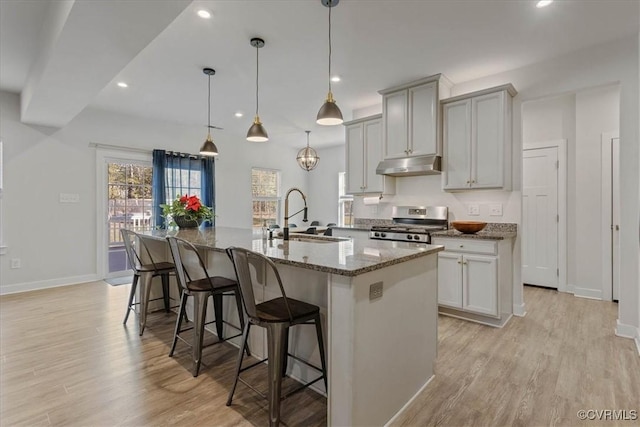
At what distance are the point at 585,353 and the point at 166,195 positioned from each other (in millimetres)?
5883

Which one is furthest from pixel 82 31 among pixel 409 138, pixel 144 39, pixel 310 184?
pixel 310 184

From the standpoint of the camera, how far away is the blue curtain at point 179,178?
5508 millimetres

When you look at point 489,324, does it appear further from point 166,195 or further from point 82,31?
point 166,195

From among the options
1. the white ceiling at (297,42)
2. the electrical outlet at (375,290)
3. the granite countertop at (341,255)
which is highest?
the white ceiling at (297,42)

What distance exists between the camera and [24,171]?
14.7 ft

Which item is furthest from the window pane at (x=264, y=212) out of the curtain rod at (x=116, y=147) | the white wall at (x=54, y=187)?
the curtain rod at (x=116, y=147)

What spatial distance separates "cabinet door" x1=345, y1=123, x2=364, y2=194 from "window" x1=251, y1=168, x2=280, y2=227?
117 inches

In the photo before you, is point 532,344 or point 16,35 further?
point 16,35

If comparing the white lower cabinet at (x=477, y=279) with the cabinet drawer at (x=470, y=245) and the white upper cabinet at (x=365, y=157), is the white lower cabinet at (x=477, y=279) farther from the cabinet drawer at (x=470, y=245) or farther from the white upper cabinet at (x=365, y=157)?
the white upper cabinet at (x=365, y=157)

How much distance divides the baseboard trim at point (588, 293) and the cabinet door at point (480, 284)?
2.00 metres

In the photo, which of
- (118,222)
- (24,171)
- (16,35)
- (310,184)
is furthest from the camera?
(310,184)

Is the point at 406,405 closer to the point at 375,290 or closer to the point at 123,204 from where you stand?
the point at 375,290

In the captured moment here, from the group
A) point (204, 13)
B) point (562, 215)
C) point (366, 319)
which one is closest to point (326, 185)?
point (562, 215)

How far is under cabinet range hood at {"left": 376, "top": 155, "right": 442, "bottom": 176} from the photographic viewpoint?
3.78 m
